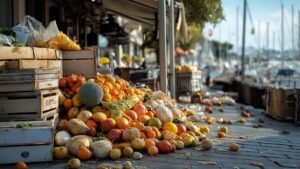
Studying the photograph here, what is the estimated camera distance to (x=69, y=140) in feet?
17.9

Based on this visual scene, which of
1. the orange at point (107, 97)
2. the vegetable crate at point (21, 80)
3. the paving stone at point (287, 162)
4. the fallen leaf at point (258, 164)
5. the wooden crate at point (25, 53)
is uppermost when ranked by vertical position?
the wooden crate at point (25, 53)

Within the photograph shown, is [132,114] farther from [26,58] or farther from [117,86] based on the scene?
[26,58]

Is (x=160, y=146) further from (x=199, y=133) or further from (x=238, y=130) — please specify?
(x=238, y=130)

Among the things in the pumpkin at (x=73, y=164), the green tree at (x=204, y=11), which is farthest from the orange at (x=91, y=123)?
the green tree at (x=204, y=11)

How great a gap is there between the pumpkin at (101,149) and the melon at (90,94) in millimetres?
886

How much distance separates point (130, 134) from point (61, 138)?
841 millimetres

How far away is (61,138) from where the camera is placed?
18.1ft

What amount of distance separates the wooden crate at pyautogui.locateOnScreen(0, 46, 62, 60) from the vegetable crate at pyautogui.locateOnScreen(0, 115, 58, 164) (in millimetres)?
981

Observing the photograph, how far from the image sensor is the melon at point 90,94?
240 inches

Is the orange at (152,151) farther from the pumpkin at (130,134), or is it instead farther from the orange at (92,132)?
the orange at (92,132)

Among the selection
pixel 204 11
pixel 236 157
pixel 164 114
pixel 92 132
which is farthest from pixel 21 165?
pixel 204 11

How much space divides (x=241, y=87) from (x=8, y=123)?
20.7 meters

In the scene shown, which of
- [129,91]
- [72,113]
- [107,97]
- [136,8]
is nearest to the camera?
[72,113]

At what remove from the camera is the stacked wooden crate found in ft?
16.7
